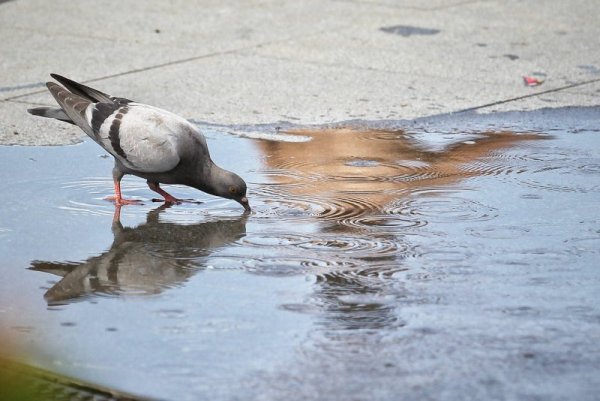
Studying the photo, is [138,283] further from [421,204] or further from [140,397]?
[421,204]

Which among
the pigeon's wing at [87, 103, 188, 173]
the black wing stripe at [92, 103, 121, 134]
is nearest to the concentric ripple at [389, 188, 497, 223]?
the pigeon's wing at [87, 103, 188, 173]

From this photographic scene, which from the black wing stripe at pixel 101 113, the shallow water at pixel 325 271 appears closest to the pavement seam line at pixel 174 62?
the shallow water at pixel 325 271

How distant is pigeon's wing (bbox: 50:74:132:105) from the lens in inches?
240

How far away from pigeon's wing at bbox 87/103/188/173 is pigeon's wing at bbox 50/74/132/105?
0.12 m

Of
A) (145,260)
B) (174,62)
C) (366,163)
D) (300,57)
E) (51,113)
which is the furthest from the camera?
(300,57)

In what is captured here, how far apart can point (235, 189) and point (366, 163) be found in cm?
124

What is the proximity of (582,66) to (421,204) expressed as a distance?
3982 mm

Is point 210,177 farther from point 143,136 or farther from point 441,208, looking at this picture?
point 441,208

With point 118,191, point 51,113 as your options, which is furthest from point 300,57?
point 118,191

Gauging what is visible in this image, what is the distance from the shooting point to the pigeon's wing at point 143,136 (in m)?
5.71

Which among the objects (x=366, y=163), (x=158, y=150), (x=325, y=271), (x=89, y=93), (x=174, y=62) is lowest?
(x=325, y=271)

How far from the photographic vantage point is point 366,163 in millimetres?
6656

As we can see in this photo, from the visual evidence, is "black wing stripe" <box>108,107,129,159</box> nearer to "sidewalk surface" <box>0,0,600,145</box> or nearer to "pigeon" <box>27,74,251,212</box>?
"pigeon" <box>27,74,251,212</box>

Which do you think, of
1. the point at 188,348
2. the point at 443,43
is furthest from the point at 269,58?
the point at 188,348
